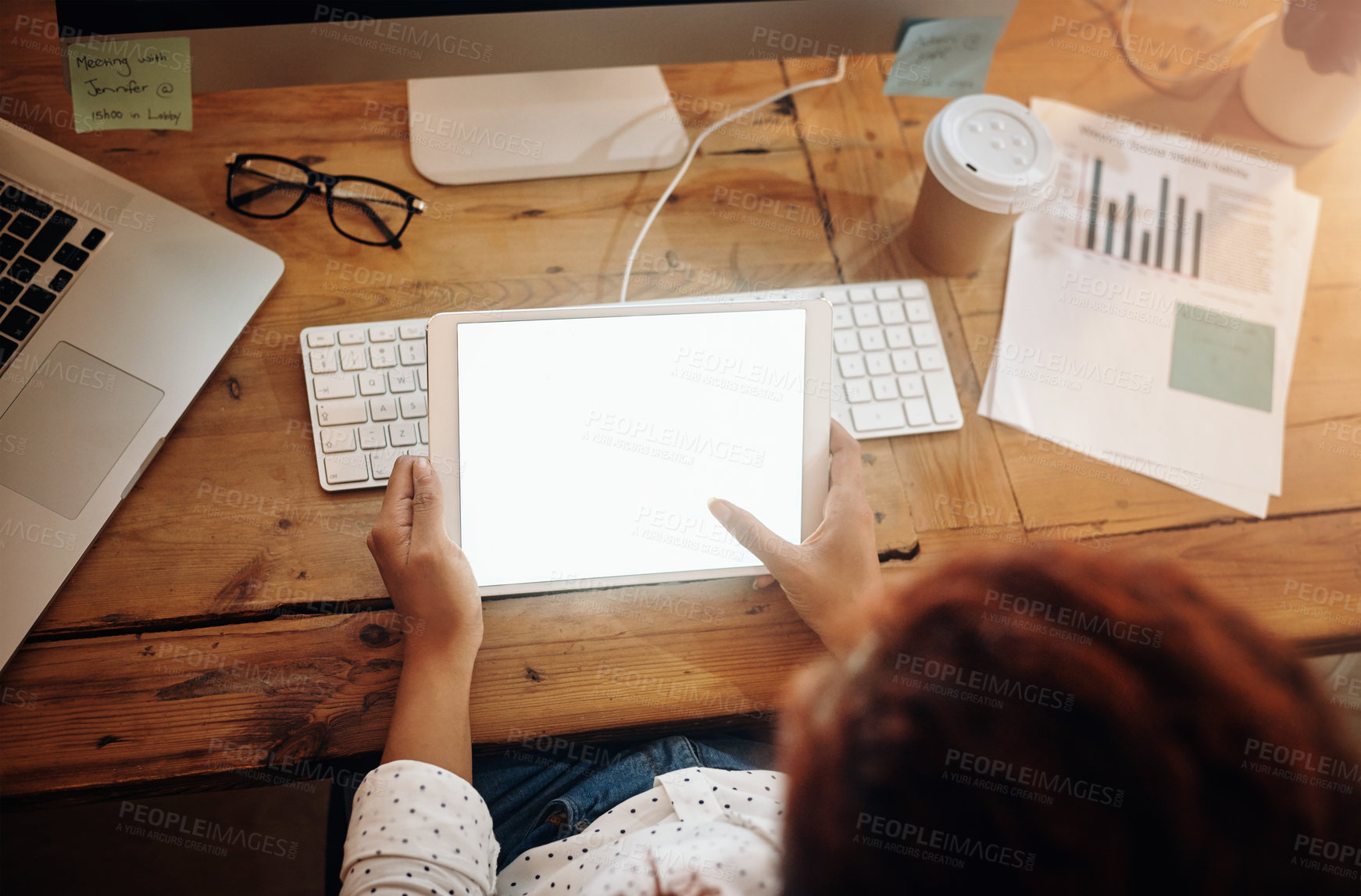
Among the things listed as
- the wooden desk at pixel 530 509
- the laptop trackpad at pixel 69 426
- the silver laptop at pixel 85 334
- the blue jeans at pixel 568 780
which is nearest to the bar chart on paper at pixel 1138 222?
the wooden desk at pixel 530 509

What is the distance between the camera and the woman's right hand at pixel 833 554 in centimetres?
70

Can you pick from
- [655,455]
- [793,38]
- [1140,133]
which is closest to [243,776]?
[655,455]

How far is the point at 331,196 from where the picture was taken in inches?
33.0

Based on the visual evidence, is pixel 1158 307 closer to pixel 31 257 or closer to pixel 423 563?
pixel 423 563

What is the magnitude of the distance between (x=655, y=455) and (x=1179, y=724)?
423 millimetres

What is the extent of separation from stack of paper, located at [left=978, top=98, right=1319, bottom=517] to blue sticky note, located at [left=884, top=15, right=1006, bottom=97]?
153 millimetres

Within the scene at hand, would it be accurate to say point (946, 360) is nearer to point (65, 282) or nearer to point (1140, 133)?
point (1140, 133)

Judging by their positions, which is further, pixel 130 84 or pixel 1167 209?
pixel 1167 209

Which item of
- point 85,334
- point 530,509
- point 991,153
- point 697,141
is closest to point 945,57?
point 991,153

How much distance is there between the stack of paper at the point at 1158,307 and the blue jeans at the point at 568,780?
1.53ft

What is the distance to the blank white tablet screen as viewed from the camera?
0.69 m

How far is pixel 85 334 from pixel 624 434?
493 millimetres

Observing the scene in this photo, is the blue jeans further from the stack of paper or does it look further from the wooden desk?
the stack of paper

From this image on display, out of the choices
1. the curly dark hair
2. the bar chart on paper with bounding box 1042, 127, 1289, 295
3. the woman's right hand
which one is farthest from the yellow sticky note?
the bar chart on paper with bounding box 1042, 127, 1289, 295
